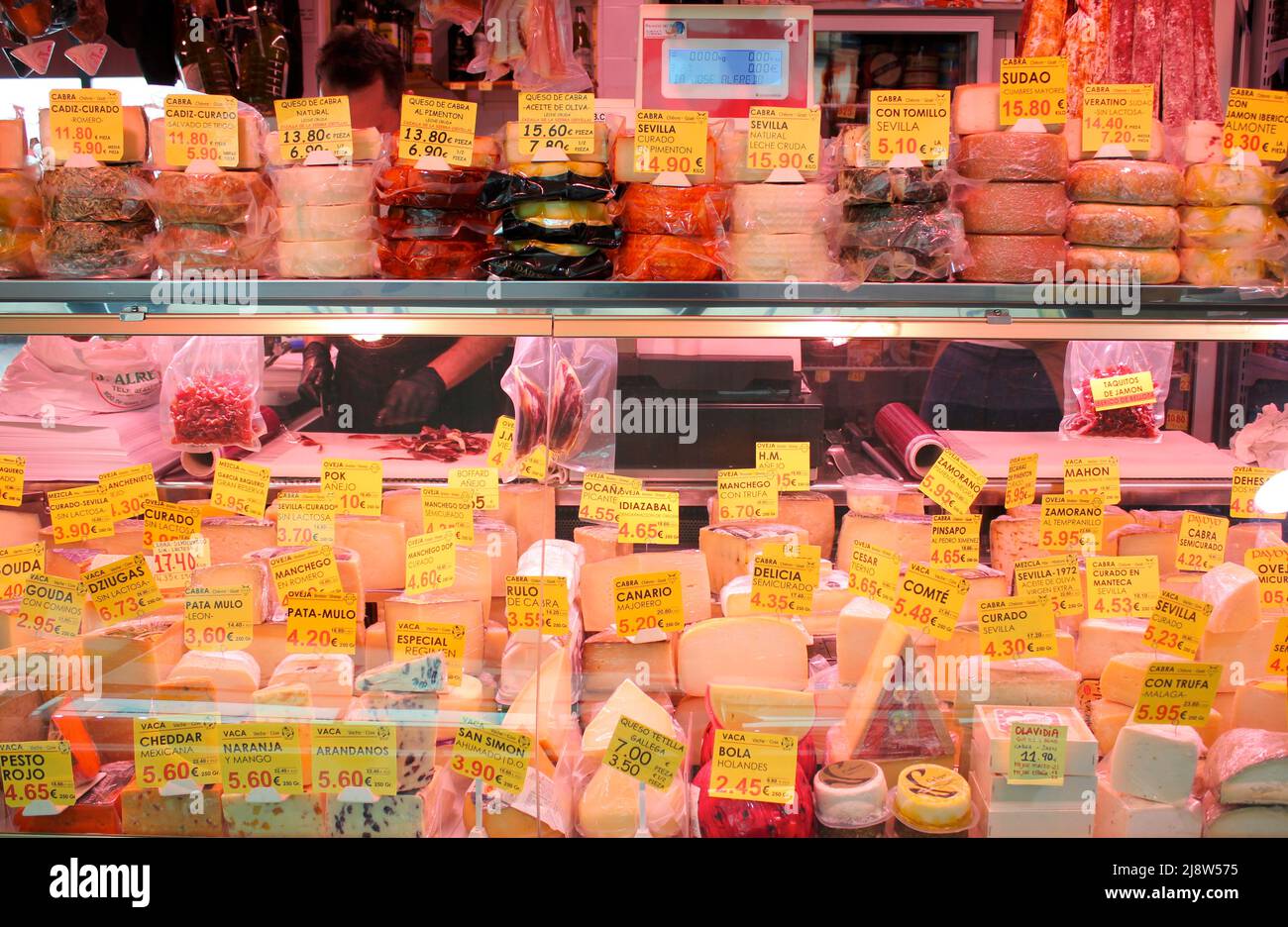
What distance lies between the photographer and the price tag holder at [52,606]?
6.97ft

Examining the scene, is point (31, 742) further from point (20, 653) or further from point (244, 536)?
point (244, 536)

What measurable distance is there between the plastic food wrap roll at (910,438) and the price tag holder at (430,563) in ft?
3.17

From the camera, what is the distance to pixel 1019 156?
1.86 m

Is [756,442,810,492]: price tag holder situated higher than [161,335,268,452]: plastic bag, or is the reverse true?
[161,335,268,452]: plastic bag

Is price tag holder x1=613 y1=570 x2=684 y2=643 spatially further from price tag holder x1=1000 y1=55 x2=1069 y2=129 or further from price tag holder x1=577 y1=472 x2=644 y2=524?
price tag holder x1=1000 y1=55 x2=1069 y2=129

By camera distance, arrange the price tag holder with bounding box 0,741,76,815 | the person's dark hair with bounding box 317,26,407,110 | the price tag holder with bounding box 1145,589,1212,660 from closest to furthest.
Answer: the price tag holder with bounding box 0,741,76,815 < the price tag holder with bounding box 1145,589,1212,660 < the person's dark hair with bounding box 317,26,407,110

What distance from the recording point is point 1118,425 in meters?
2.49

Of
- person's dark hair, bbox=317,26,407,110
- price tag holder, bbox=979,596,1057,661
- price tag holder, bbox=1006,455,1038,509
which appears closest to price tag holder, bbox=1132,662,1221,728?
price tag holder, bbox=979,596,1057,661

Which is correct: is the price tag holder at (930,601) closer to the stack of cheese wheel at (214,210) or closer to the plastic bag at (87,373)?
Result: the stack of cheese wheel at (214,210)

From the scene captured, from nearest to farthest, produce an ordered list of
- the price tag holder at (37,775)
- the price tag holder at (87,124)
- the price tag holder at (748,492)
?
the price tag holder at (87,124)
the price tag holder at (37,775)
the price tag holder at (748,492)

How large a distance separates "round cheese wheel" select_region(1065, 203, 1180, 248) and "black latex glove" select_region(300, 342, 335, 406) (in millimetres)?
1626

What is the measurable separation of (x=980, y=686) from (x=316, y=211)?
4.98ft

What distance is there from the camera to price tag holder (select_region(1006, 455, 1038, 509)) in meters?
2.31

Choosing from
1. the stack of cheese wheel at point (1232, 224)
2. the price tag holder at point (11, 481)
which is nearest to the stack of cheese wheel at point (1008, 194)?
the stack of cheese wheel at point (1232, 224)
